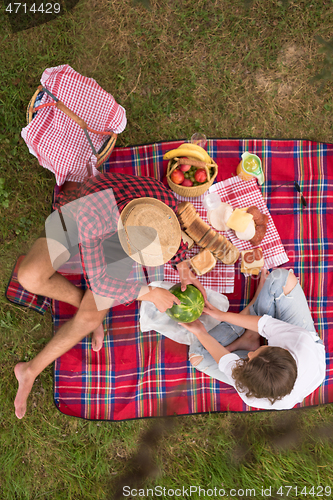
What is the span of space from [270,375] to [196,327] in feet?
3.13

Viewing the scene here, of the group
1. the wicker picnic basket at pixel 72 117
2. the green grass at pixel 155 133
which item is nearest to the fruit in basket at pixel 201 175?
the green grass at pixel 155 133

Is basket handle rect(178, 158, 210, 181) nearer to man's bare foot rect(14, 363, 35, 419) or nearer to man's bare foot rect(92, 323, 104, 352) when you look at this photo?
man's bare foot rect(92, 323, 104, 352)

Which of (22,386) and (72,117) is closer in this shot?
(72,117)

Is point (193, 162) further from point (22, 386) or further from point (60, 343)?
point (22, 386)

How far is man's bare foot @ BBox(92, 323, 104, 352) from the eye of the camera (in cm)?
359

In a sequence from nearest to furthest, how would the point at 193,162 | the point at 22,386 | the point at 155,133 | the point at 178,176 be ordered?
the point at 193,162 < the point at 178,176 < the point at 22,386 < the point at 155,133

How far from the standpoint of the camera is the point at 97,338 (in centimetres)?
360

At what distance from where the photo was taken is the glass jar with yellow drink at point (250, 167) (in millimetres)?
3624

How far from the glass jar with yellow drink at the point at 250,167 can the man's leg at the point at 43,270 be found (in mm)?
2188

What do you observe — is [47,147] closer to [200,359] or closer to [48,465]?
[200,359]

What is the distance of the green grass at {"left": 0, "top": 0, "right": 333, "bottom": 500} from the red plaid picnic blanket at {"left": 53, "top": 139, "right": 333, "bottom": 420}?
0.75ft

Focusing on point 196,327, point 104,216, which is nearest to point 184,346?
point 196,327

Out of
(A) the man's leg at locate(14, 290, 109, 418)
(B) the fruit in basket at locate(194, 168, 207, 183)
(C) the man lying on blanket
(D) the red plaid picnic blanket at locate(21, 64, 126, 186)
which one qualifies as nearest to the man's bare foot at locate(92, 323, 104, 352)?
(C) the man lying on blanket

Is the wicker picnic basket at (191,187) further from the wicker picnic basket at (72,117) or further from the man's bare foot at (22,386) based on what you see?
the man's bare foot at (22,386)
